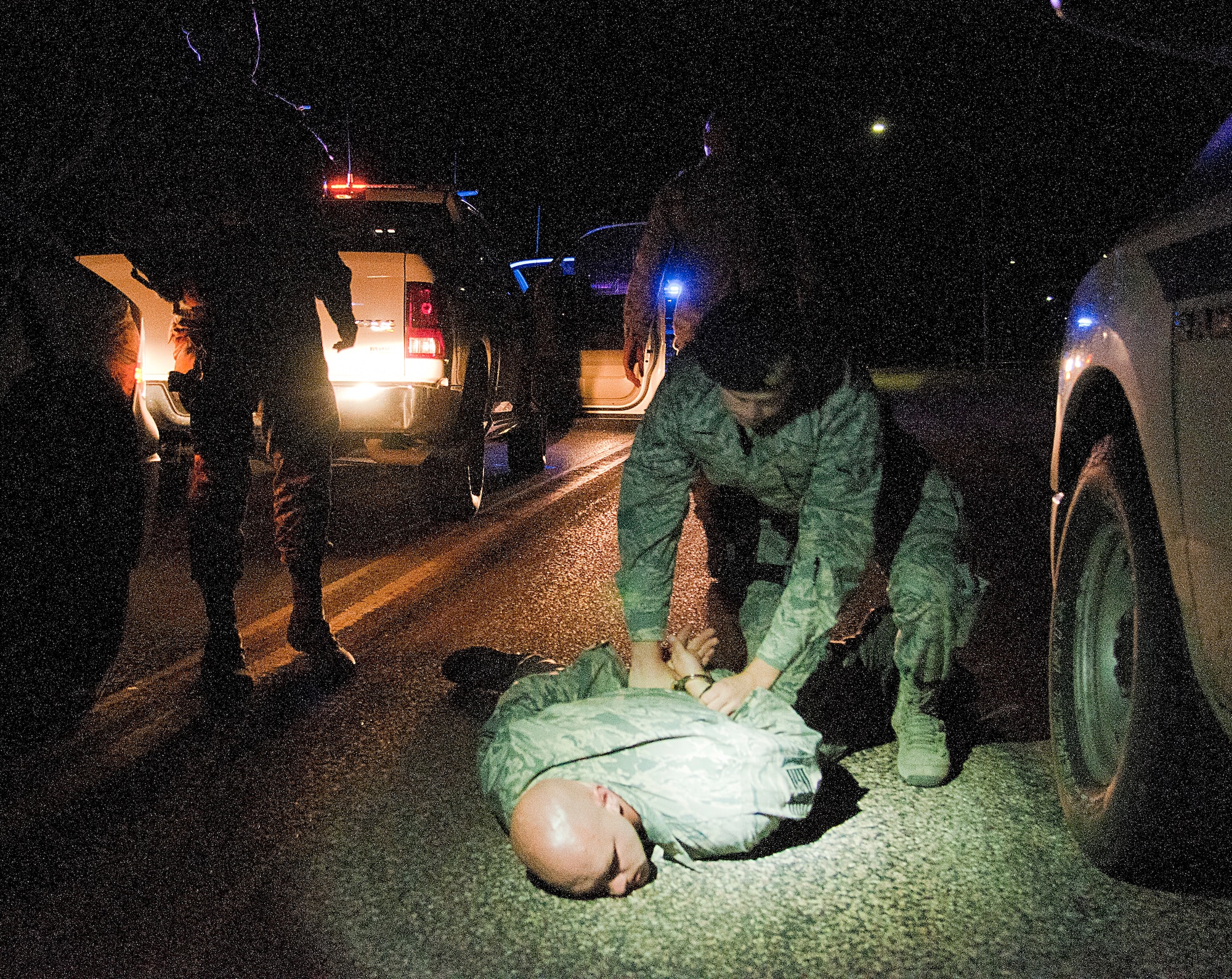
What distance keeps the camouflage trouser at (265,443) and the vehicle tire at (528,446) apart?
15.9 ft

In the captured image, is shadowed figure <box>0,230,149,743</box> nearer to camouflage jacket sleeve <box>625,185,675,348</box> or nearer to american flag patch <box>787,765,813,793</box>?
american flag patch <box>787,765,813,793</box>

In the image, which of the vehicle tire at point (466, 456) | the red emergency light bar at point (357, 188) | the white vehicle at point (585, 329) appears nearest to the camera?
the vehicle tire at point (466, 456)

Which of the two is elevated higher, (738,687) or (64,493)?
(64,493)

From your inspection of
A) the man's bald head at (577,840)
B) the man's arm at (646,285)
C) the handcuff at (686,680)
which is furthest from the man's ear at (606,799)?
the man's arm at (646,285)

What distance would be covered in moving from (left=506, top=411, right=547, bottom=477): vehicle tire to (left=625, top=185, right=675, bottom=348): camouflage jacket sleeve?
3834mm

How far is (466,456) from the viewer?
6566 millimetres

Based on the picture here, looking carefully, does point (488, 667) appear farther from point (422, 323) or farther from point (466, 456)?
point (466, 456)

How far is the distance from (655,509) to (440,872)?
108 centimetres

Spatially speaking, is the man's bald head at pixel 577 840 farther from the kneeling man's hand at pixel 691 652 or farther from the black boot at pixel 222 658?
the black boot at pixel 222 658

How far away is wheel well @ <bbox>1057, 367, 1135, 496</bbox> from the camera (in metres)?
2.23

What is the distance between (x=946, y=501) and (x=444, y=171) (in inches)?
724

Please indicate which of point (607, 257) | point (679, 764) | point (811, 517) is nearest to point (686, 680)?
point (679, 764)

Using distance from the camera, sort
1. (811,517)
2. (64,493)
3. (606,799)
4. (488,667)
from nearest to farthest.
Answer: (606,799) < (811,517) < (64,493) < (488,667)

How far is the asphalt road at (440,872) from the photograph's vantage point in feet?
6.46
